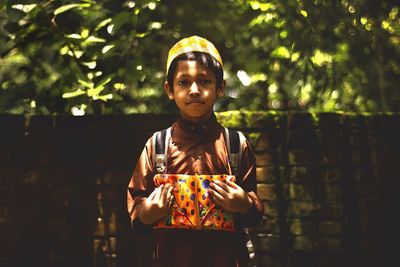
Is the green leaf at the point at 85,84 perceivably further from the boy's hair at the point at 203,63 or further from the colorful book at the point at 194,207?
the colorful book at the point at 194,207

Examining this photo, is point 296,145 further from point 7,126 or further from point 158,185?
point 7,126

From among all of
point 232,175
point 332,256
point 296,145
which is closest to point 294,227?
point 332,256

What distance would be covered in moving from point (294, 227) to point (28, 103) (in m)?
2.26

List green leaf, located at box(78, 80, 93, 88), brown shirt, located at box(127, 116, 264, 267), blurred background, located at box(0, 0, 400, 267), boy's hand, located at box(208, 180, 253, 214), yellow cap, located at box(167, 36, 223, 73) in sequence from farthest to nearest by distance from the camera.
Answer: green leaf, located at box(78, 80, 93, 88) → blurred background, located at box(0, 0, 400, 267) → yellow cap, located at box(167, 36, 223, 73) → brown shirt, located at box(127, 116, 264, 267) → boy's hand, located at box(208, 180, 253, 214)

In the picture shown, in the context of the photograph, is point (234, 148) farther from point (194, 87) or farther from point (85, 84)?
point (85, 84)

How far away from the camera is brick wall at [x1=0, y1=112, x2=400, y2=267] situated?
10.4 feet

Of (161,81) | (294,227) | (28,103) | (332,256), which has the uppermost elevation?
(161,81)

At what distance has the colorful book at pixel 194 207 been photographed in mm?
2227

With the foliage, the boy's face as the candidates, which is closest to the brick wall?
the foliage

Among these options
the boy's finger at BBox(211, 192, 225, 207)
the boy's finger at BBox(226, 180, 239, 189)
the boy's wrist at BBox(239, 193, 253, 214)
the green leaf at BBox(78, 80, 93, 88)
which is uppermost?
the green leaf at BBox(78, 80, 93, 88)

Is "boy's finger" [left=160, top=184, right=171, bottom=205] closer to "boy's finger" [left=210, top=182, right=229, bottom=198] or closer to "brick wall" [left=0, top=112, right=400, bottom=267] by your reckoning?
"boy's finger" [left=210, top=182, right=229, bottom=198]

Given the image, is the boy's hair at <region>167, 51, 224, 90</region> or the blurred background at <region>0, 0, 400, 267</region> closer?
the boy's hair at <region>167, 51, 224, 90</region>

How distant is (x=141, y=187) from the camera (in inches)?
93.4

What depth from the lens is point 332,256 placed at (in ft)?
10.4
